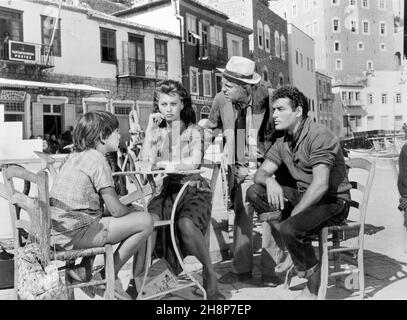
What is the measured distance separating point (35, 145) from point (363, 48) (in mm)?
62587

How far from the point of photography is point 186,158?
2.93 metres

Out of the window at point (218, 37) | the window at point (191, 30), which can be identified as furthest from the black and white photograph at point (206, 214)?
the window at point (218, 37)

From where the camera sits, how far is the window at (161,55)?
2236 cm

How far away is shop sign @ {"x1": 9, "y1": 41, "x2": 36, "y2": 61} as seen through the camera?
16.2m

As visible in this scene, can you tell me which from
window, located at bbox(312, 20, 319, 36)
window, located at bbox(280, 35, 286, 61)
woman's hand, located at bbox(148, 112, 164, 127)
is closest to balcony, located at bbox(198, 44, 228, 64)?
window, located at bbox(280, 35, 286, 61)

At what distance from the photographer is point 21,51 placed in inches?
653

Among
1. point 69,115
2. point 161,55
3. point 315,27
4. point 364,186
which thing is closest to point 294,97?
point 364,186

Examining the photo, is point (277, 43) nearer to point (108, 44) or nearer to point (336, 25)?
point (108, 44)

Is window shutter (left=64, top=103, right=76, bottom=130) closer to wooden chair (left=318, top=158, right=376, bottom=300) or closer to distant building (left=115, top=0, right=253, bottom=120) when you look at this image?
distant building (left=115, top=0, right=253, bottom=120)

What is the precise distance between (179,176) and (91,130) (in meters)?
0.74

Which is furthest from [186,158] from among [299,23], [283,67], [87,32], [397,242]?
[299,23]

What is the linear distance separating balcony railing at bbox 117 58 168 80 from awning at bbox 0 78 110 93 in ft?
7.87

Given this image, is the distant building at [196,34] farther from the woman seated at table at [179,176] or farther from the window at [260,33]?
the woman seated at table at [179,176]
